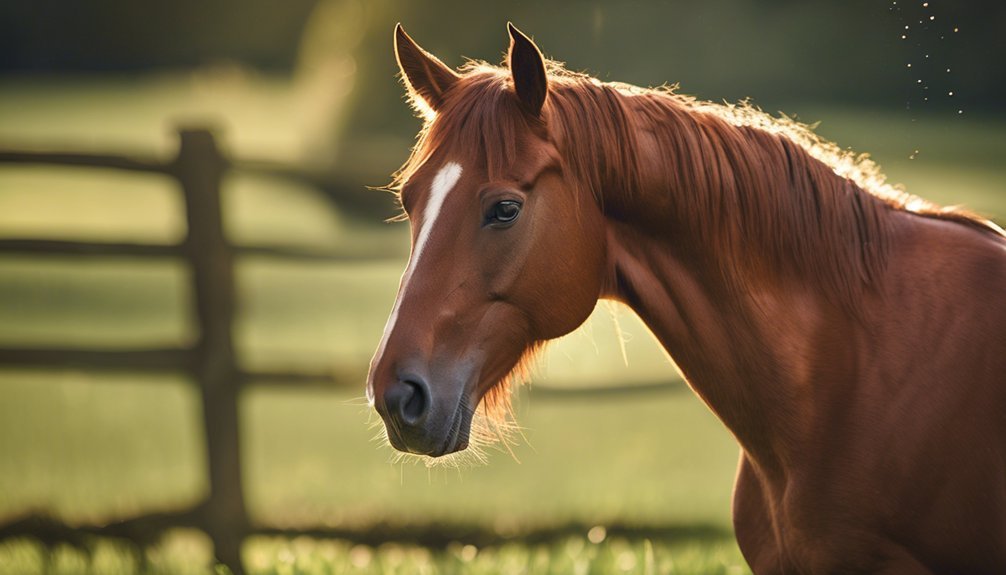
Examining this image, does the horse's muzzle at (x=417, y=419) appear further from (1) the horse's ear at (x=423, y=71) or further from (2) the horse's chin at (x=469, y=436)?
(1) the horse's ear at (x=423, y=71)

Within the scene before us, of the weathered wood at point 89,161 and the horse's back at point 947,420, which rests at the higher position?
the weathered wood at point 89,161

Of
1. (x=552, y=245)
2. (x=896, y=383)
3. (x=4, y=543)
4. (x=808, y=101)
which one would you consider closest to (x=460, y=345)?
(x=552, y=245)

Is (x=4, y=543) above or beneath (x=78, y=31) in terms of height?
beneath

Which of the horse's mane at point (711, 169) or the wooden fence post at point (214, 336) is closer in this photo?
the horse's mane at point (711, 169)

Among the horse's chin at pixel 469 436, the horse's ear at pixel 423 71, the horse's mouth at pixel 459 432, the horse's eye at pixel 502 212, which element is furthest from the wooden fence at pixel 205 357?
the horse's eye at pixel 502 212

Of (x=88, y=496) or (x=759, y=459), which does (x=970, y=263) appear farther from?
(x=88, y=496)

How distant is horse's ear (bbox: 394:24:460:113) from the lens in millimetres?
2592

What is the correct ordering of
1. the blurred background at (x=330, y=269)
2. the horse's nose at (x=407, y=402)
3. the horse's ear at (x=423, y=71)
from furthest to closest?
the blurred background at (x=330, y=269)
the horse's ear at (x=423, y=71)
the horse's nose at (x=407, y=402)

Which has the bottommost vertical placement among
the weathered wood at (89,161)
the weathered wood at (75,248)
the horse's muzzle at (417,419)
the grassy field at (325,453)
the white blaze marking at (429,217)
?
the grassy field at (325,453)

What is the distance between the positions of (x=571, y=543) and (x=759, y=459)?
7.35 feet

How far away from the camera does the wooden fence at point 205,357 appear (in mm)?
4539

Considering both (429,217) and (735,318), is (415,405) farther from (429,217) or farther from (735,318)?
(735,318)

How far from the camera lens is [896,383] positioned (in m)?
2.41

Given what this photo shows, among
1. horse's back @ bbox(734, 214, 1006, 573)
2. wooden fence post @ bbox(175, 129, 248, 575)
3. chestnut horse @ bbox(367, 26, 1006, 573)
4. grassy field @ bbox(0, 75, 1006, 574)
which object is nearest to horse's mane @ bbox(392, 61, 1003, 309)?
chestnut horse @ bbox(367, 26, 1006, 573)
